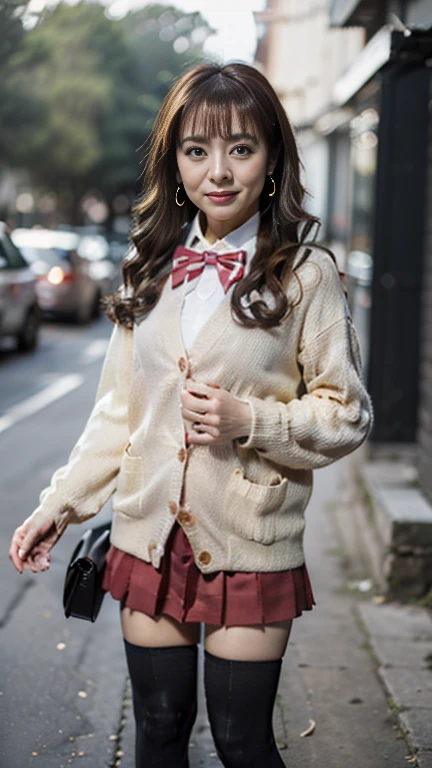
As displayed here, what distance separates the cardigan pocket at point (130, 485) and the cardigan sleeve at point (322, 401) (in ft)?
0.93

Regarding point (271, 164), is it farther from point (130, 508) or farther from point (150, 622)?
point (150, 622)

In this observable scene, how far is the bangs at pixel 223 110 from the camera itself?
7.68ft

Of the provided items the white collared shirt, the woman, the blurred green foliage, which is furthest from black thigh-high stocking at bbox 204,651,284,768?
the blurred green foliage

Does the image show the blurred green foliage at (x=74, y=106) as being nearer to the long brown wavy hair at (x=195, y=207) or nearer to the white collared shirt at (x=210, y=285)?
the long brown wavy hair at (x=195, y=207)

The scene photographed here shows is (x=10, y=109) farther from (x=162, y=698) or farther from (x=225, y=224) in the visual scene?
(x=162, y=698)

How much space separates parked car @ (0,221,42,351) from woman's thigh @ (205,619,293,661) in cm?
1177

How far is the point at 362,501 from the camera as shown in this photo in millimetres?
6223

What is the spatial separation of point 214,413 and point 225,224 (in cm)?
49

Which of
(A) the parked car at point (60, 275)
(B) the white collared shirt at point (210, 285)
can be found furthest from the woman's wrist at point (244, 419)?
(A) the parked car at point (60, 275)

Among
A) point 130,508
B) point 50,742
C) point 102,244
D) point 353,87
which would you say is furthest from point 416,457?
point 102,244

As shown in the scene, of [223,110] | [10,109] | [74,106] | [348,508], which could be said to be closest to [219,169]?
[223,110]

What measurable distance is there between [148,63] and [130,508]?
10.2m

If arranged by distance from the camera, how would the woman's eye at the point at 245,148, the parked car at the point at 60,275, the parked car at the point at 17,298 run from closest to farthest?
the woman's eye at the point at 245,148, the parked car at the point at 17,298, the parked car at the point at 60,275

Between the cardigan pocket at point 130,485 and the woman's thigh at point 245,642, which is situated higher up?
the cardigan pocket at point 130,485
